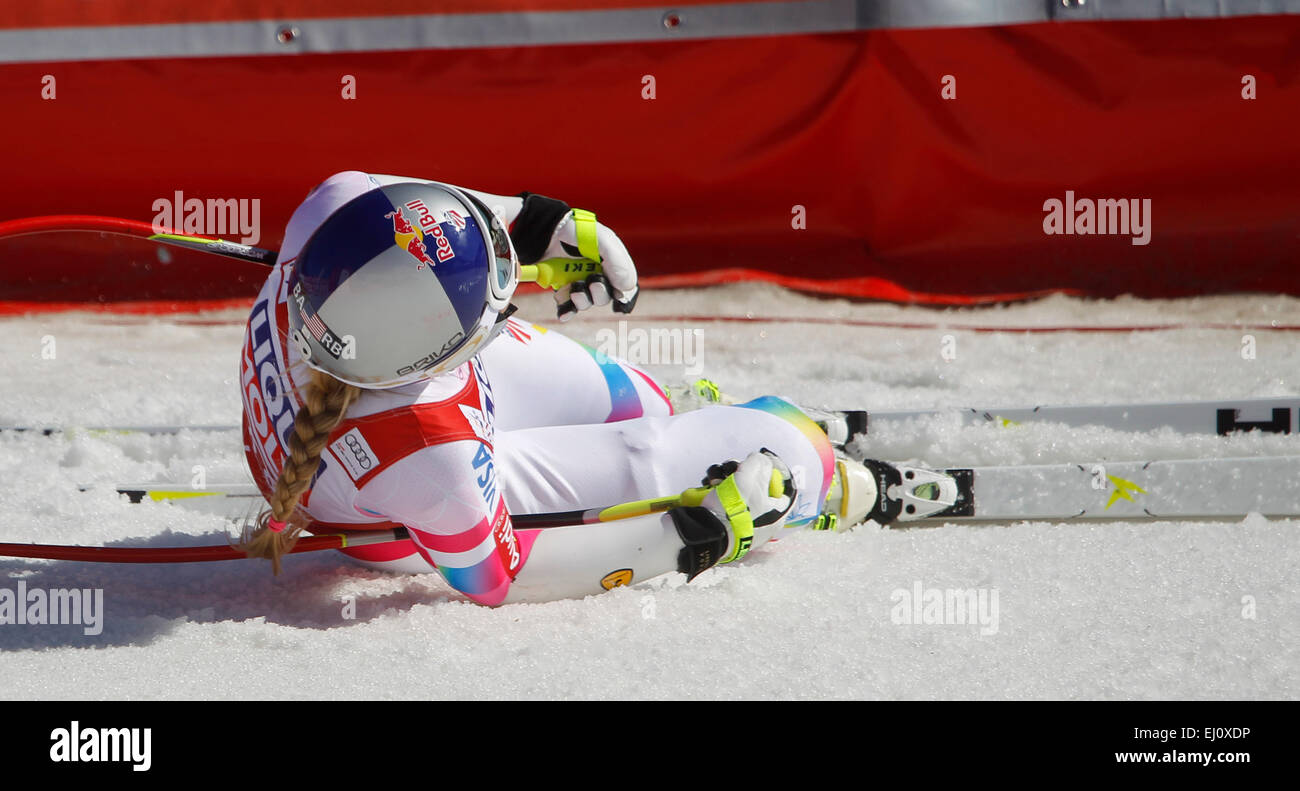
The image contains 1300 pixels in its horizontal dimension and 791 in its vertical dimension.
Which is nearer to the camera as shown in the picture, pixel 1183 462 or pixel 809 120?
pixel 1183 462

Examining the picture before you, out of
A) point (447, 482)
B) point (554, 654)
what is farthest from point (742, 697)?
point (447, 482)

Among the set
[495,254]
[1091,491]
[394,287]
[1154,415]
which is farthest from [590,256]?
[1154,415]

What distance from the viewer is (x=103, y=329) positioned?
4.16 meters

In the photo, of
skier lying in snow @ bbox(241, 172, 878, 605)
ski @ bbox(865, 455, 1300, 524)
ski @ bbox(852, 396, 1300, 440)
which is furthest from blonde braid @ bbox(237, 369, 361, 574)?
ski @ bbox(852, 396, 1300, 440)

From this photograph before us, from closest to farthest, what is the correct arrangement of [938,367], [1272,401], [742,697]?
[742,697]
[1272,401]
[938,367]

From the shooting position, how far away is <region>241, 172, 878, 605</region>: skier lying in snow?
1630 millimetres

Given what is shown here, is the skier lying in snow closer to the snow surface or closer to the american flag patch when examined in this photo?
the american flag patch

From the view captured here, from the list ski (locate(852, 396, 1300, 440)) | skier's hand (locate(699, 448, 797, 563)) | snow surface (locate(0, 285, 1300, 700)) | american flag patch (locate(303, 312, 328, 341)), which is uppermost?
american flag patch (locate(303, 312, 328, 341))

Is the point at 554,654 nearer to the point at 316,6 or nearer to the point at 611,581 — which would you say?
the point at 611,581

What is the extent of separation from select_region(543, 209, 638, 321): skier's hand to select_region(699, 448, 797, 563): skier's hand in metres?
0.40

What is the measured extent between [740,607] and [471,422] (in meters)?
0.64

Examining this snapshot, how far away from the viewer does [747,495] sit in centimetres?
194

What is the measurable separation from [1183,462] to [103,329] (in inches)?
143

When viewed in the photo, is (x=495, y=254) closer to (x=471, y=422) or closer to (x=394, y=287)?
(x=394, y=287)
